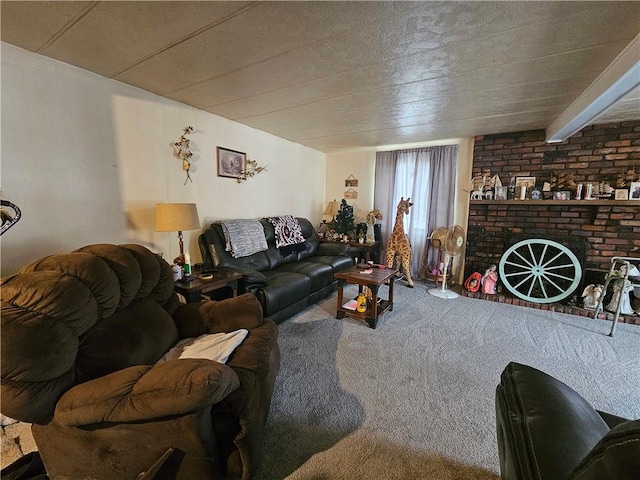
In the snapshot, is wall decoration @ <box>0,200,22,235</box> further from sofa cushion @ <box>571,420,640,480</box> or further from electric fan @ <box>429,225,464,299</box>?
electric fan @ <box>429,225,464,299</box>

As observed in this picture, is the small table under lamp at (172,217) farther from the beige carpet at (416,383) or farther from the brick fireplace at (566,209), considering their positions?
the brick fireplace at (566,209)

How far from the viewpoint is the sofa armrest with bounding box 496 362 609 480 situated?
758mm

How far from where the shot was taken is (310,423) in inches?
63.2

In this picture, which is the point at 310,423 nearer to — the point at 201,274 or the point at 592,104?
the point at 201,274

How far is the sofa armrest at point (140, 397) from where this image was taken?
3.23 feet

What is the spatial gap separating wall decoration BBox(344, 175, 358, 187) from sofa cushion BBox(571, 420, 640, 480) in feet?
15.6

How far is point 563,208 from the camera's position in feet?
11.4

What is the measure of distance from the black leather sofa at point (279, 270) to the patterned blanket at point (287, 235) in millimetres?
61

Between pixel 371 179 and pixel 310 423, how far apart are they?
13.3 feet

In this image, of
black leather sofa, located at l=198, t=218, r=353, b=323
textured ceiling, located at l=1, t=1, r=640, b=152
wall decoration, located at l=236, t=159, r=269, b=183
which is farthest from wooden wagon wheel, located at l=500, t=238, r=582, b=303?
wall decoration, located at l=236, t=159, r=269, b=183

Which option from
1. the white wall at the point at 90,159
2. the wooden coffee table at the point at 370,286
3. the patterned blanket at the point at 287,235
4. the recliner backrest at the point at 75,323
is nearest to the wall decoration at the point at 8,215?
the white wall at the point at 90,159

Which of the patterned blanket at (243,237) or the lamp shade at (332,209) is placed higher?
the lamp shade at (332,209)

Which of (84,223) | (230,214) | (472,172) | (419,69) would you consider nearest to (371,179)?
(472,172)

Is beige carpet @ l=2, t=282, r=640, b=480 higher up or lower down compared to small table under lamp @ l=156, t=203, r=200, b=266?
lower down
